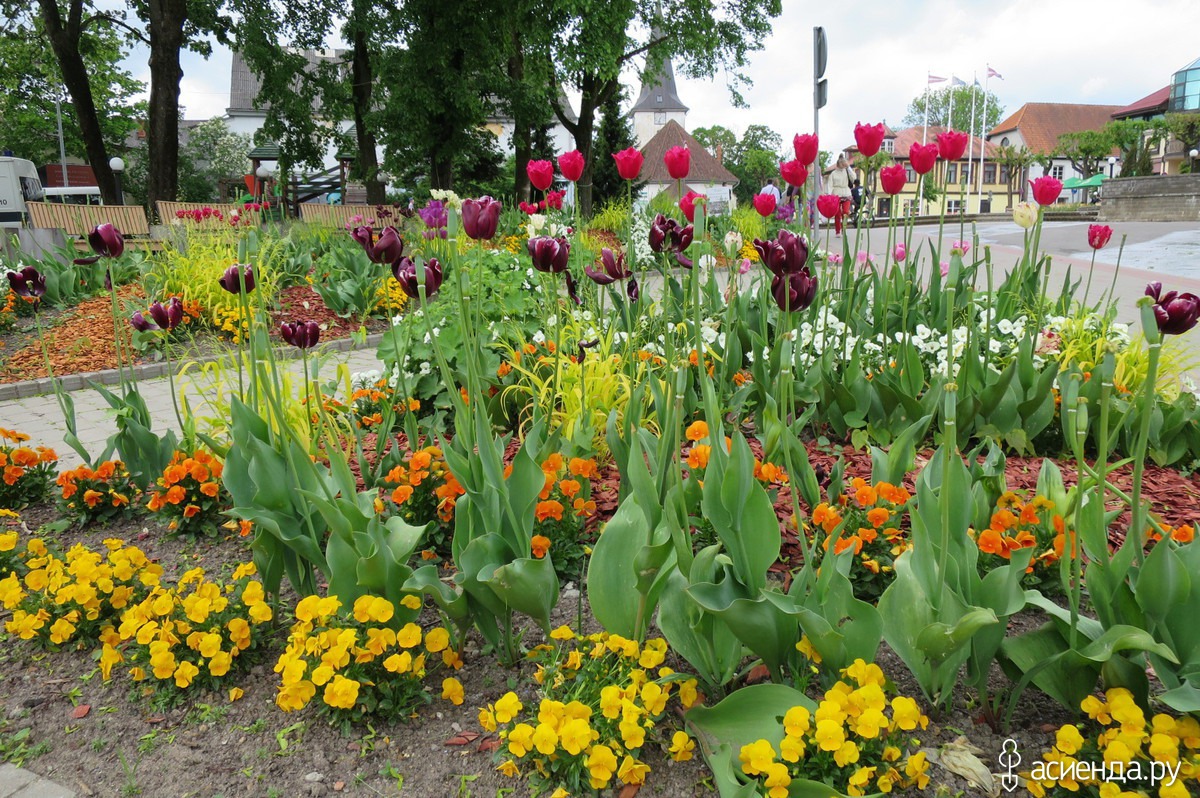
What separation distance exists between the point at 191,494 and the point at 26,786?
4.38ft

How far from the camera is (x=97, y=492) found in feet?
10.4

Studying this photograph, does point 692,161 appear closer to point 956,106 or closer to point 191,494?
point 956,106

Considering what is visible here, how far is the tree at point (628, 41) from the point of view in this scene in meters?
16.1

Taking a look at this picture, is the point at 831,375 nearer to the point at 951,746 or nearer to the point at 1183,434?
the point at 1183,434

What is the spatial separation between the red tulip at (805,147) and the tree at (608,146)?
2635 centimetres

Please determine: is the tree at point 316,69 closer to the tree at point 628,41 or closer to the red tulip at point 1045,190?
the tree at point 628,41

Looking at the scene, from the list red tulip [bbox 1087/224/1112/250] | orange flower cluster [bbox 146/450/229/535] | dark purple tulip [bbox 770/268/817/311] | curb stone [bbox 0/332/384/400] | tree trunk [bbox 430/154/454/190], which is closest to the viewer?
dark purple tulip [bbox 770/268/817/311]

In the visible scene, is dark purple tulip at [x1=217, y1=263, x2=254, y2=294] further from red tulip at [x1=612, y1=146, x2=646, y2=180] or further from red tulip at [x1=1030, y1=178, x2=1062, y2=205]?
Result: red tulip at [x1=1030, y1=178, x2=1062, y2=205]

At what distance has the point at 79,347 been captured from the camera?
22.4 ft

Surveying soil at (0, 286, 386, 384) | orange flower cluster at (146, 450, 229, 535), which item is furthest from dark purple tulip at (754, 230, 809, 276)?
soil at (0, 286, 386, 384)

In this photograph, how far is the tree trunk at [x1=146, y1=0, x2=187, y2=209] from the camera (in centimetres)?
1454

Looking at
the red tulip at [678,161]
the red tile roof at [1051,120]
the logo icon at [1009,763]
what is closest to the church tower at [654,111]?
the red tile roof at [1051,120]

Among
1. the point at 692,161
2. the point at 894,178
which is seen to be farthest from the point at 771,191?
the point at 692,161

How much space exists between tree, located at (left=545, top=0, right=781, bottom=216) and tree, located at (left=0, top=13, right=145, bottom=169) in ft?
46.8
